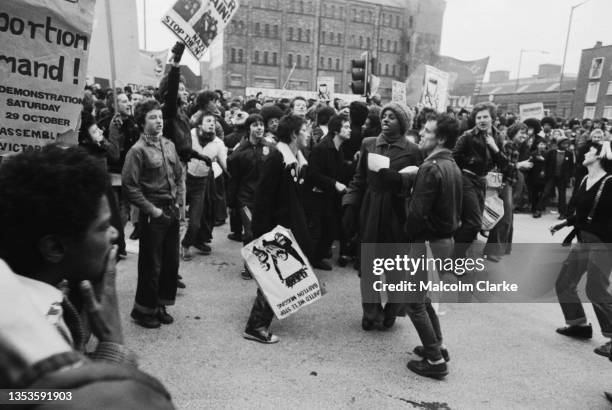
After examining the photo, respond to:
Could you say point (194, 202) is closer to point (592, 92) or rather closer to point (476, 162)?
point (476, 162)

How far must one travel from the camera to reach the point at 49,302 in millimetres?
1036

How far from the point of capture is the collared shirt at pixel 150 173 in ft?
12.9

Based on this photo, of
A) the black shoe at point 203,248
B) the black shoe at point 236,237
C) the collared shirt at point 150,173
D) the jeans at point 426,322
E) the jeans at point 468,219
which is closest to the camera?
the jeans at point 426,322

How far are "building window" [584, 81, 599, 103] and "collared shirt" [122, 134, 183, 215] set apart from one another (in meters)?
48.6

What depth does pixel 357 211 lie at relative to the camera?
4.79 metres

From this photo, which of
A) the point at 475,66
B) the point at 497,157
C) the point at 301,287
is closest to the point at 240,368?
the point at 301,287

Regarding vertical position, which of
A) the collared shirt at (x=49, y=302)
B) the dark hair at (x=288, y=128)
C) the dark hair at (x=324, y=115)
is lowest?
the collared shirt at (x=49, y=302)

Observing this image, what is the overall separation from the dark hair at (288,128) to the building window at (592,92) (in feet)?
157

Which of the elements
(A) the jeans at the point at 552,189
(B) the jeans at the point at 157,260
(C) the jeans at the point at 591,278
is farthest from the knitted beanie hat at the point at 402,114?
(A) the jeans at the point at 552,189

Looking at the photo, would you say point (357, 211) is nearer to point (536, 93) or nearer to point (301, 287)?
point (301, 287)

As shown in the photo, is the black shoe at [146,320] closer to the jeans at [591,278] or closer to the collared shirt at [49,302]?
the collared shirt at [49,302]

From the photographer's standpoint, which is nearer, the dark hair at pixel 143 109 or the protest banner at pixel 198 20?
the dark hair at pixel 143 109

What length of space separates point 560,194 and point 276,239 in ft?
30.2

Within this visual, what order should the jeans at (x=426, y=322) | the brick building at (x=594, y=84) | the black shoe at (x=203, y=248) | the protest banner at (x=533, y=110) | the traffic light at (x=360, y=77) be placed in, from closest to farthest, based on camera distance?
1. the jeans at (x=426, y=322)
2. the black shoe at (x=203, y=248)
3. the traffic light at (x=360, y=77)
4. the protest banner at (x=533, y=110)
5. the brick building at (x=594, y=84)
